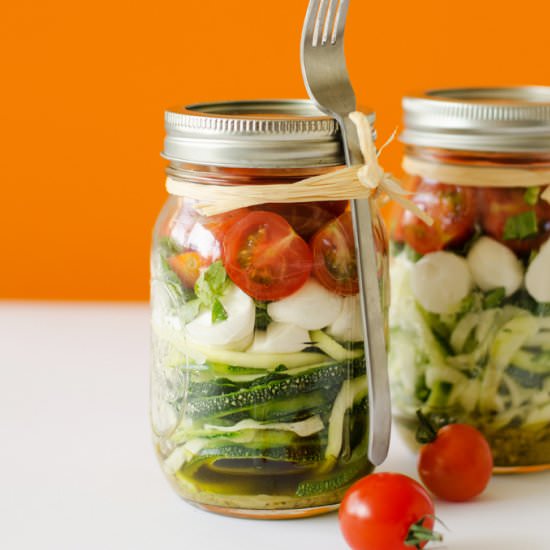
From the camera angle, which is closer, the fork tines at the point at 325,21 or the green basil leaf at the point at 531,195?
the fork tines at the point at 325,21

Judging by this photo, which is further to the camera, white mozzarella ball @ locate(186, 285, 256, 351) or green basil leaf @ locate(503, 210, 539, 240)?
green basil leaf @ locate(503, 210, 539, 240)

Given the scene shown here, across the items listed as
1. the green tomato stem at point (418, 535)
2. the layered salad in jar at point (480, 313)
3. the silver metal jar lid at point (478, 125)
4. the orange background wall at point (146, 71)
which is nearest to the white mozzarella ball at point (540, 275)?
the layered salad in jar at point (480, 313)

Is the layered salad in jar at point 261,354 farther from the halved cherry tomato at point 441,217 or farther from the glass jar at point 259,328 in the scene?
the halved cherry tomato at point 441,217

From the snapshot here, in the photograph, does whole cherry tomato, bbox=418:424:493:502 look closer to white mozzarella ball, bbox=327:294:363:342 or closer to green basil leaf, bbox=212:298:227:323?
white mozzarella ball, bbox=327:294:363:342

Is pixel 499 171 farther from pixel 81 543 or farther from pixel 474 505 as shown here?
pixel 81 543

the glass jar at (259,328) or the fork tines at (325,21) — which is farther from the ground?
the fork tines at (325,21)

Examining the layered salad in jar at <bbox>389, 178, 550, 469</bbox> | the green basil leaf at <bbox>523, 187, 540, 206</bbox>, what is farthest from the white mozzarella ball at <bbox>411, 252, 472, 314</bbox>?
the green basil leaf at <bbox>523, 187, 540, 206</bbox>

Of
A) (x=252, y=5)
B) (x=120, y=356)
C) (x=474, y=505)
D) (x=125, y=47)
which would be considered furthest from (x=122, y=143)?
(x=474, y=505)
